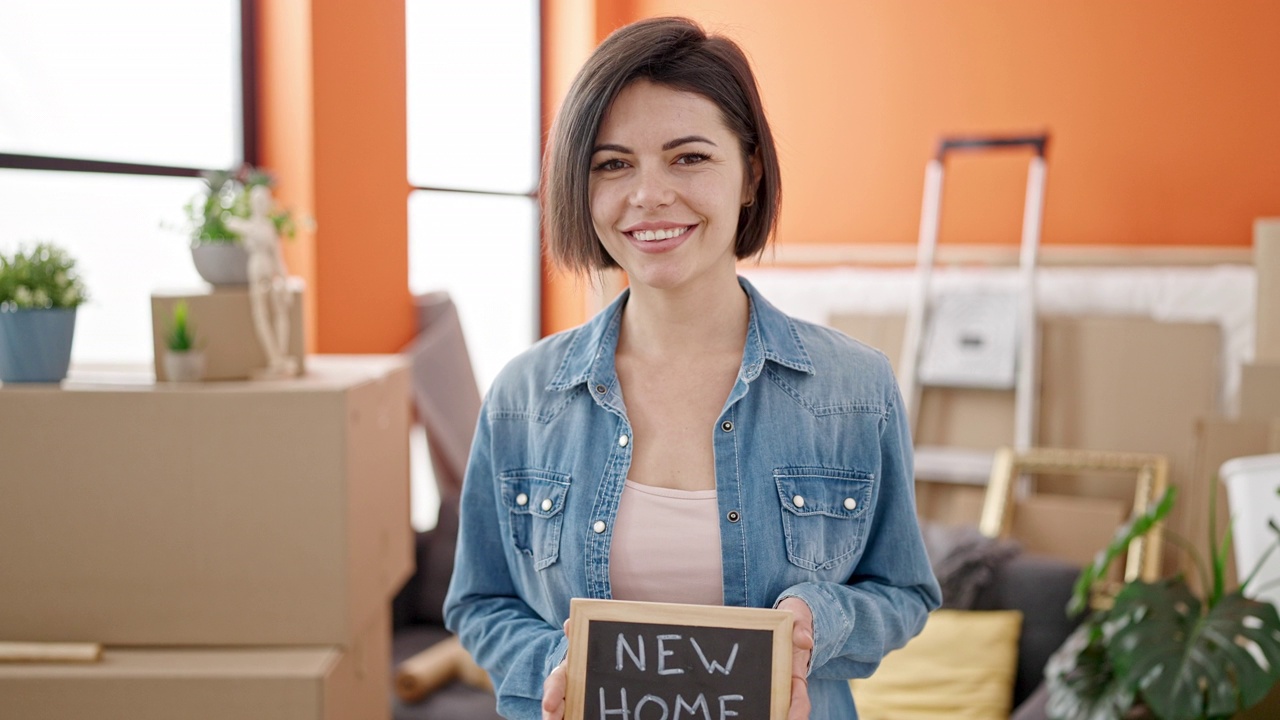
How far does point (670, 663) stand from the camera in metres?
1.03

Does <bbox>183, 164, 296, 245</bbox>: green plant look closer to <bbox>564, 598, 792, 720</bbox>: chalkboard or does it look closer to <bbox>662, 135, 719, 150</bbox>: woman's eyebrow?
<bbox>662, 135, 719, 150</bbox>: woman's eyebrow

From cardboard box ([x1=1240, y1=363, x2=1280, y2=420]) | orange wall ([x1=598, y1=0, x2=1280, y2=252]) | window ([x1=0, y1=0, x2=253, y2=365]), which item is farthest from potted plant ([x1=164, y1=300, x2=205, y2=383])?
cardboard box ([x1=1240, y1=363, x2=1280, y2=420])

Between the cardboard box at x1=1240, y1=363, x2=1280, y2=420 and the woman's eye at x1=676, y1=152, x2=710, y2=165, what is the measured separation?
2.24m

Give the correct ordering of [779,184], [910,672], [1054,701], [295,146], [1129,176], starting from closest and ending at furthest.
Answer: [779,184] < [1054,701] < [910,672] < [295,146] < [1129,176]

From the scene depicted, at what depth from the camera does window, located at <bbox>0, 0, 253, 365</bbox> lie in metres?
2.38

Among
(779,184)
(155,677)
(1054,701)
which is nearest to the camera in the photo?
(779,184)

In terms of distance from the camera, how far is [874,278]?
3777 mm

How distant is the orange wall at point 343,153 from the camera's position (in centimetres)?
284

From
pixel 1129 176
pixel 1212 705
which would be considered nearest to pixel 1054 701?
pixel 1212 705

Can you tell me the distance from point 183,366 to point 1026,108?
9.98ft

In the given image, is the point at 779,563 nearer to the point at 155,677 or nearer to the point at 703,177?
the point at 703,177

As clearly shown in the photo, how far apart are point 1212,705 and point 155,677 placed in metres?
1.76

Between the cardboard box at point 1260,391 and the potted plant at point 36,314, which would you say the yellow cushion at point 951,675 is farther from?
the potted plant at point 36,314

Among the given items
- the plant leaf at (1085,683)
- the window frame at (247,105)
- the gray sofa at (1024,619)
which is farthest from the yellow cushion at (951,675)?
the window frame at (247,105)
